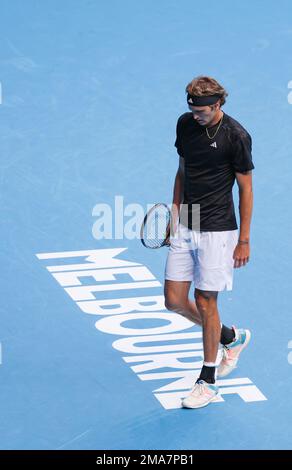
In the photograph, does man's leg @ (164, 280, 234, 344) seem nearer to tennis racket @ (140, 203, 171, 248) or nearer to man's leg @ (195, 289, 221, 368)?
man's leg @ (195, 289, 221, 368)

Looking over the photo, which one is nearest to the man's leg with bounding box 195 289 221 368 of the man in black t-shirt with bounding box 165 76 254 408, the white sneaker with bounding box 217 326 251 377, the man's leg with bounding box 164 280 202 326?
the man in black t-shirt with bounding box 165 76 254 408

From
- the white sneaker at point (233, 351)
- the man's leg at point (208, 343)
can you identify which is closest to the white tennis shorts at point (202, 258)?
the man's leg at point (208, 343)

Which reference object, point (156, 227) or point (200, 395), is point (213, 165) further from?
point (200, 395)

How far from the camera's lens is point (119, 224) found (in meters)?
11.6

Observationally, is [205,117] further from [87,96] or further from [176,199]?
[87,96]

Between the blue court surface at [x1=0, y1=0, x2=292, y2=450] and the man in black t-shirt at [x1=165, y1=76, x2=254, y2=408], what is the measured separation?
1.71 ft

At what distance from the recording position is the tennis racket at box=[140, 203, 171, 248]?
9.12 meters

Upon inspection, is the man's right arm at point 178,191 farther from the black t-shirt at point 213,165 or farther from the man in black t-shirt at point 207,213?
the black t-shirt at point 213,165

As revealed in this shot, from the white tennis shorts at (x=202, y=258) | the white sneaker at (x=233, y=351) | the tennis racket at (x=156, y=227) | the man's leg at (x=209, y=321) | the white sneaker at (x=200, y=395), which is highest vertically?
the tennis racket at (x=156, y=227)

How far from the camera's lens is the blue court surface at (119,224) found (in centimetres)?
879

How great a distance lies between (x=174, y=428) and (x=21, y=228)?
138 inches

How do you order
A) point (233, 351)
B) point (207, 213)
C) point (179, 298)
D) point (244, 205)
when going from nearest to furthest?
point (244, 205) < point (207, 213) < point (179, 298) < point (233, 351)

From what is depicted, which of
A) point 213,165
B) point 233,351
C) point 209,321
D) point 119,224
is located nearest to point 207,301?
point 209,321

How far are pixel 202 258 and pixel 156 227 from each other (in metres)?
0.51
